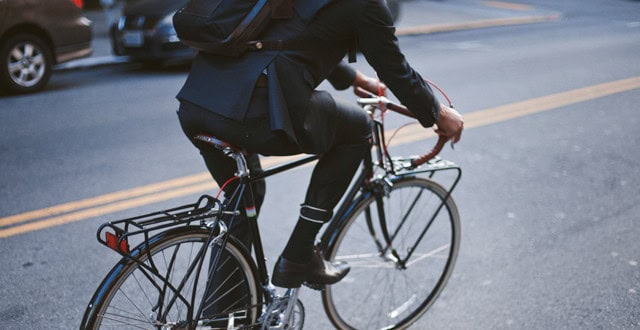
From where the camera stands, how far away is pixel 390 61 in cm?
250

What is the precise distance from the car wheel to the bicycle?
460 centimetres

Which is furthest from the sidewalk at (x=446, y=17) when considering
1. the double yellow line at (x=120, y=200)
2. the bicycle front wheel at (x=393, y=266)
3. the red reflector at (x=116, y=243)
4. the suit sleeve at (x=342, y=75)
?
the red reflector at (x=116, y=243)

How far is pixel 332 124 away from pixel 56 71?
26.0 feet

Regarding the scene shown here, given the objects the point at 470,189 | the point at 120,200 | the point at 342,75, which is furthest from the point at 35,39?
the point at 342,75

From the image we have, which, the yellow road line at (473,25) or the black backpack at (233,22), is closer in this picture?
the black backpack at (233,22)

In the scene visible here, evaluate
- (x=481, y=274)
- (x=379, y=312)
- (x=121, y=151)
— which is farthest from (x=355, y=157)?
(x=121, y=151)

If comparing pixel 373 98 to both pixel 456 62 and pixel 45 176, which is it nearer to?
pixel 45 176

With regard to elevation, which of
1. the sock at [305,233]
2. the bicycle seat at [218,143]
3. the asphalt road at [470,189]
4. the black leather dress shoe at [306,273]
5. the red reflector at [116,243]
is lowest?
the asphalt road at [470,189]

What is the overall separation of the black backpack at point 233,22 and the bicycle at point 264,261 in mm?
364

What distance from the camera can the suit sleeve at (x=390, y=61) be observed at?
239 centimetres

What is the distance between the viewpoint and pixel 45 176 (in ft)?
17.6

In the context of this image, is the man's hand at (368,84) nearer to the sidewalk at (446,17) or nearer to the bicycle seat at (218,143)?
the bicycle seat at (218,143)

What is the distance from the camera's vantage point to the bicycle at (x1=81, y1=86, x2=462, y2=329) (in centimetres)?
239

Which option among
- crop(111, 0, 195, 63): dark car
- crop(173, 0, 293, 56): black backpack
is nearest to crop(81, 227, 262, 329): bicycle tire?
crop(173, 0, 293, 56): black backpack
